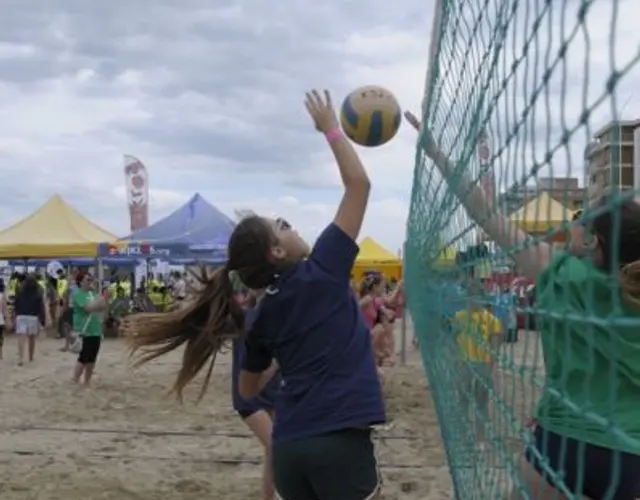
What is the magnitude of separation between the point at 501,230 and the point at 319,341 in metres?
0.79

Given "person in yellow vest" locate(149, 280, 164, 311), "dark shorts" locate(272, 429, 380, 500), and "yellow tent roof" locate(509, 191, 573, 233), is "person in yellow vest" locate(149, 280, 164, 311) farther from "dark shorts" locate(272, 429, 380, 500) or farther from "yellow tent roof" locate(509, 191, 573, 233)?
"yellow tent roof" locate(509, 191, 573, 233)

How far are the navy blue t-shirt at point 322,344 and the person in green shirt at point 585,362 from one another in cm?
64

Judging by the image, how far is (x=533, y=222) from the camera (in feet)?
6.88

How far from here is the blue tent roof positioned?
62.1ft

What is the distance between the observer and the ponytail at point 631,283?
181 cm

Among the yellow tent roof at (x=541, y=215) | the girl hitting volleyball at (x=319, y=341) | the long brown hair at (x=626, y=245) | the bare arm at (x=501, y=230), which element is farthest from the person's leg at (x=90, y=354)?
the long brown hair at (x=626, y=245)

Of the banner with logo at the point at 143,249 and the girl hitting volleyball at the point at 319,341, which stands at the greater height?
the banner with logo at the point at 143,249

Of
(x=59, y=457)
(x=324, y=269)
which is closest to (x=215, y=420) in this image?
(x=59, y=457)

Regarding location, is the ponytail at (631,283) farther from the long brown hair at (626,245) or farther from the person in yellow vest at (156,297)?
the person in yellow vest at (156,297)

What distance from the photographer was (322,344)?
302 cm

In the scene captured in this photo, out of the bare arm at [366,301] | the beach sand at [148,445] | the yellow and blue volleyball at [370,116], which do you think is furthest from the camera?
the bare arm at [366,301]

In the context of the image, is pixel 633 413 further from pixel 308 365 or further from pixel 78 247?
pixel 78 247

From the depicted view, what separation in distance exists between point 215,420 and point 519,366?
6632 mm

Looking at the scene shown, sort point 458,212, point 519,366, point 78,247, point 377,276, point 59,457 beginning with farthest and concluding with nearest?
point 78,247
point 377,276
point 59,457
point 458,212
point 519,366
